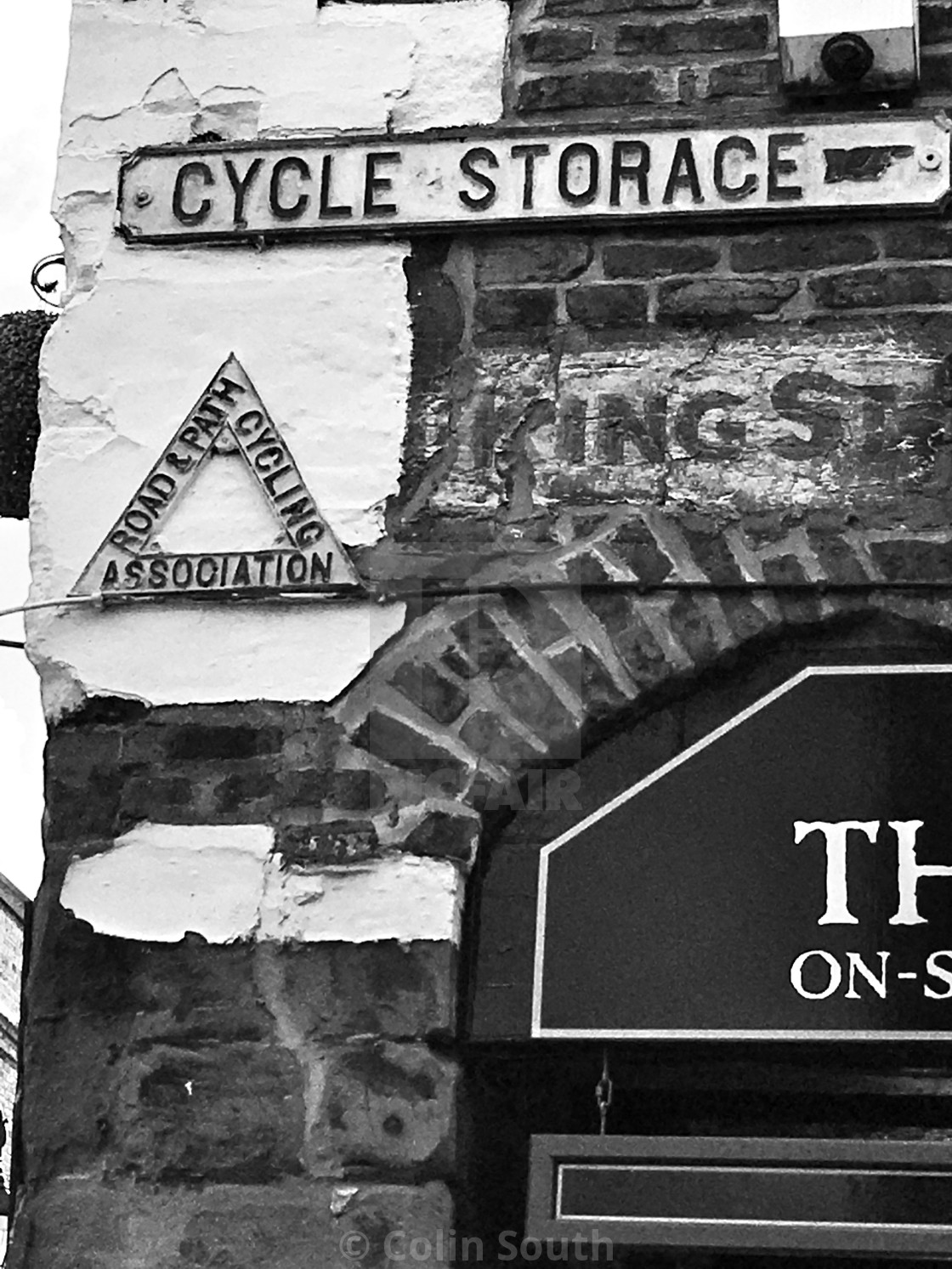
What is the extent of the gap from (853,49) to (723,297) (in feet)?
1.71

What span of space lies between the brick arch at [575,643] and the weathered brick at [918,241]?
548 mm

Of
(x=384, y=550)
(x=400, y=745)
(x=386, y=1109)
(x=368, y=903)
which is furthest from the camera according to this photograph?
(x=384, y=550)

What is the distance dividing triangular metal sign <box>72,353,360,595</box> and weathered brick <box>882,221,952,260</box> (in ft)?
3.72

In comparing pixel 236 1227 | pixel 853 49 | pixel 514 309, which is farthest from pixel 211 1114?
pixel 853 49

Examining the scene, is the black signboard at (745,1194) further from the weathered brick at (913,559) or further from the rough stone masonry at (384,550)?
the weathered brick at (913,559)

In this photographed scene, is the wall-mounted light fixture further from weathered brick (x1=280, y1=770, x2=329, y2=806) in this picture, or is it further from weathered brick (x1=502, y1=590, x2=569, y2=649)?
weathered brick (x1=280, y1=770, x2=329, y2=806)

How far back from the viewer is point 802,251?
400 cm

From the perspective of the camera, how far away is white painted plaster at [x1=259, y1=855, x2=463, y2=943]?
3.63m

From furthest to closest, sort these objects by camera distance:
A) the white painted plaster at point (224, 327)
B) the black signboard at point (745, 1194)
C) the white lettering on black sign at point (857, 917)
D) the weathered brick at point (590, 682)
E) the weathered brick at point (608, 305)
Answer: the weathered brick at point (608, 305)
the white painted plaster at point (224, 327)
the weathered brick at point (590, 682)
the white lettering on black sign at point (857, 917)
the black signboard at point (745, 1194)

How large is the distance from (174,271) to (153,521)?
20.2 inches

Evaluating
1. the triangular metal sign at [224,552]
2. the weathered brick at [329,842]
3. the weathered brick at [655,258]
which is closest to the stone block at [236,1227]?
the weathered brick at [329,842]

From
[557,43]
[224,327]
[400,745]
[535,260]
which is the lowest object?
[400,745]

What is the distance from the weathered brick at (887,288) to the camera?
155 inches

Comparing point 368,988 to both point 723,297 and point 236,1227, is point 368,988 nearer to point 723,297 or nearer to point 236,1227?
point 236,1227
